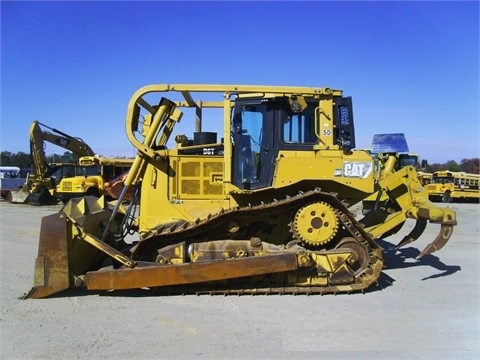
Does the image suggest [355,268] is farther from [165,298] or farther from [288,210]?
[165,298]

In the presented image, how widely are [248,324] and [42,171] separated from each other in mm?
21730

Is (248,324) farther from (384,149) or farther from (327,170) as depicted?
(384,149)

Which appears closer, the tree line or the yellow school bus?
the yellow school bus

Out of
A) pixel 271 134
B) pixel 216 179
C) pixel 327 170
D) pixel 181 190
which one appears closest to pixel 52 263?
pixel 181 190

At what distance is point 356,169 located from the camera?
6746mm

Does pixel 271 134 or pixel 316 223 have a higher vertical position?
pixel 271 134

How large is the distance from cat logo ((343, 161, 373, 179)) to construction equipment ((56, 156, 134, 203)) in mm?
18496

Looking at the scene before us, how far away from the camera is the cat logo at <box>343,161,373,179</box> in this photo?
673 cm

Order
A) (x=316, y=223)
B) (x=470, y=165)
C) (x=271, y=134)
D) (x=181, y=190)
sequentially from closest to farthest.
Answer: (x=316, y=223) → (x=271, y=134) → (x=181, y=190) → (x=470, y=165)

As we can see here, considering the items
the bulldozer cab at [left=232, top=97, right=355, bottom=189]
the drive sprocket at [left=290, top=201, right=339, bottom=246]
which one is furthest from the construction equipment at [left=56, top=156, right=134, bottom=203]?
the drive sprocket at [left=290, top=201, right=339, bottom=246]

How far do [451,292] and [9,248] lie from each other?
8367mm

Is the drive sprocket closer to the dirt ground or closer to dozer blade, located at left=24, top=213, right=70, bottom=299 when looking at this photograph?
the dirt ground

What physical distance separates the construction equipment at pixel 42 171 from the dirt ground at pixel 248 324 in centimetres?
1800

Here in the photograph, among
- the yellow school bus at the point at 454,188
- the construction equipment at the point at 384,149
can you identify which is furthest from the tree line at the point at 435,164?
the construction equipment at the point at 384,149
